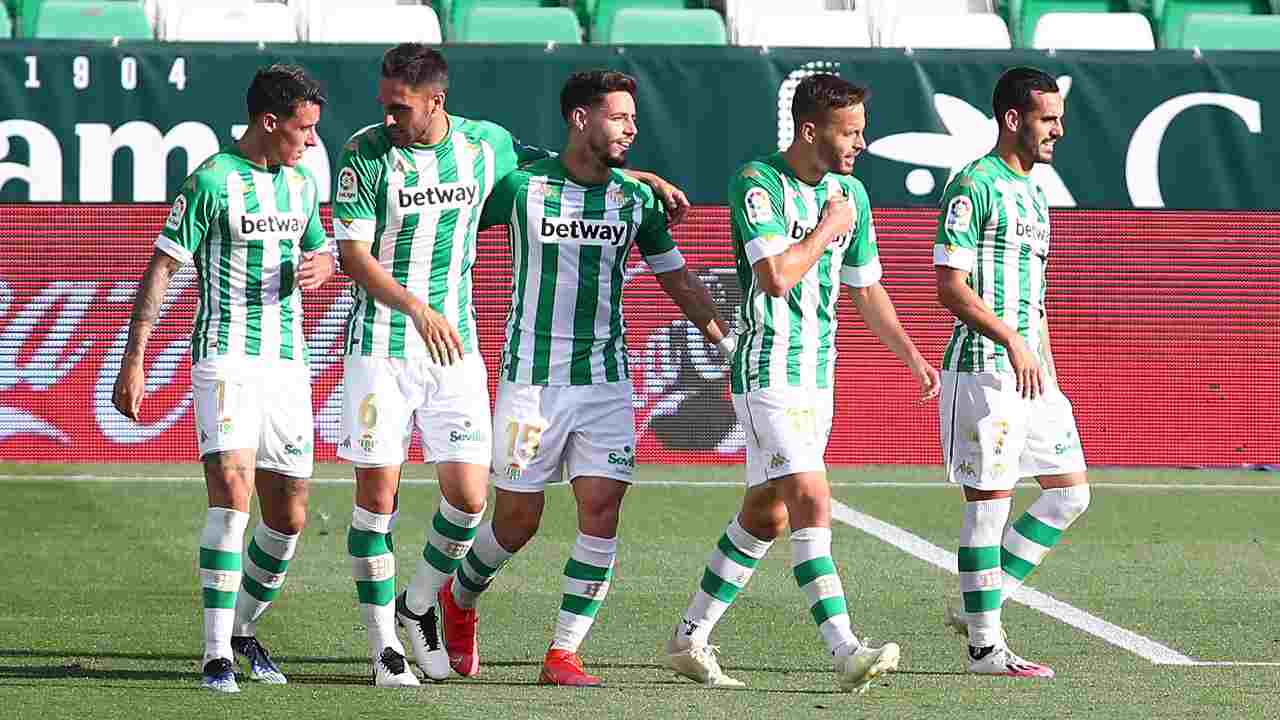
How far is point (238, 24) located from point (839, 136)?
8433mm

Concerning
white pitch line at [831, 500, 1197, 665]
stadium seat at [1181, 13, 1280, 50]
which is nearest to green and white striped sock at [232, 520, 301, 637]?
white pitch line at [831, 500, 1197, 665]

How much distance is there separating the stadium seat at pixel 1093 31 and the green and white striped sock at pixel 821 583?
8.87 metres

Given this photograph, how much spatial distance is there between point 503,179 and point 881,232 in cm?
715

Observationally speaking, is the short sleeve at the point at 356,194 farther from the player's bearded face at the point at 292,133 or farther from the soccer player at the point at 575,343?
the soccer player at the point at 575,343

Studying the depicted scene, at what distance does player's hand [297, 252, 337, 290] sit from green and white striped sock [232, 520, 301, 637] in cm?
77

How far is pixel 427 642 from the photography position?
6.95m

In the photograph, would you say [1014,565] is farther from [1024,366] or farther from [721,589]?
[721,589]

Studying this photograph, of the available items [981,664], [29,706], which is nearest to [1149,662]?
[981,664]

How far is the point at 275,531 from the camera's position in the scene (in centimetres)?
693

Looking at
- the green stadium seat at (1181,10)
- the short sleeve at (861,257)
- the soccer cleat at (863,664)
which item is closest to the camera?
the soccer cleat at (863,664)

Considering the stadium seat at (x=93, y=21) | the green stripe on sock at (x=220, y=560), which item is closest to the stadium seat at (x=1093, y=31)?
the stadium seat at (x=93, y=21)

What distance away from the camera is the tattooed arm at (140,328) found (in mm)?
6547

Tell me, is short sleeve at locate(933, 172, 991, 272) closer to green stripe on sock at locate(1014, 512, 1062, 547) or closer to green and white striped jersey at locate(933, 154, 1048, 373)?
green and white striped jersey at locate(933, 154, 1048, 373)

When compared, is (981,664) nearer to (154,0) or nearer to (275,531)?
(275,531)
